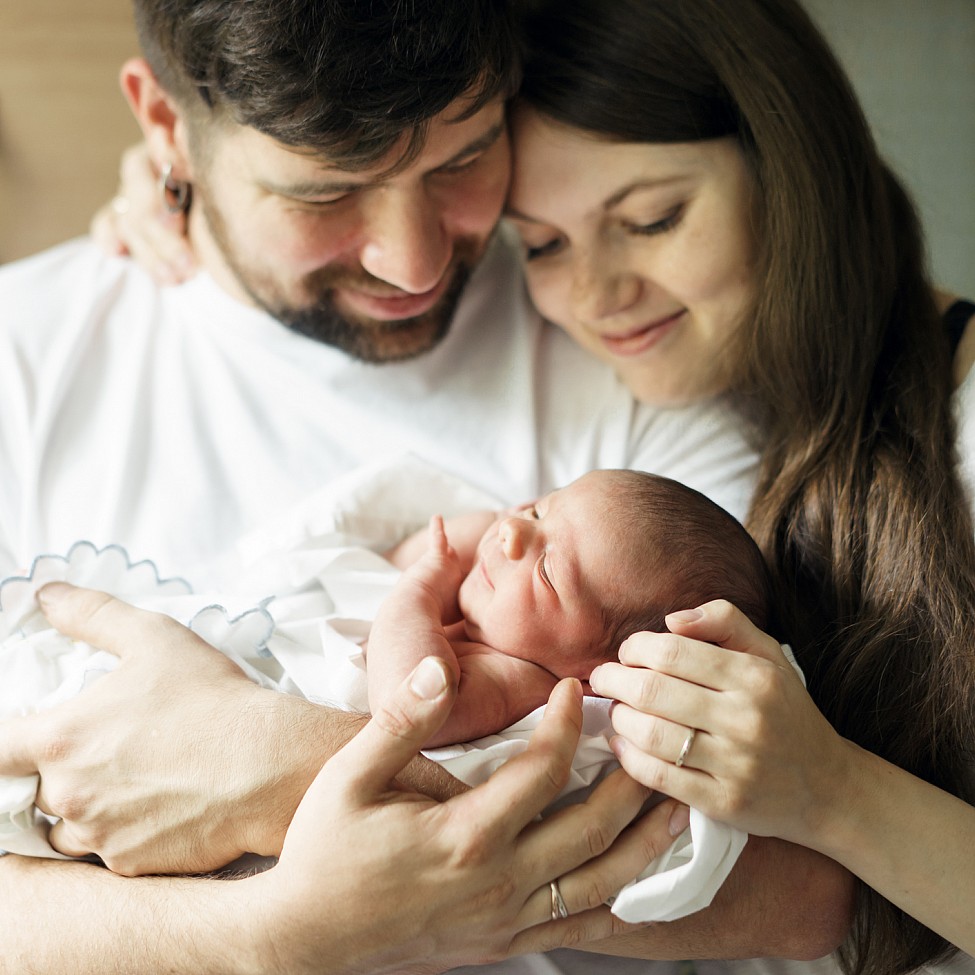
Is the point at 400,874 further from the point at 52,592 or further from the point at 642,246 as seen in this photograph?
the point at 642,246

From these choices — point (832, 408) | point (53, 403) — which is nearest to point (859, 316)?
point (832, 408)

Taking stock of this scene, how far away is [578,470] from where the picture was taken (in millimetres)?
1839

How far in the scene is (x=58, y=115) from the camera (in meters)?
2.58

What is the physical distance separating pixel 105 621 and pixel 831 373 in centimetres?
121

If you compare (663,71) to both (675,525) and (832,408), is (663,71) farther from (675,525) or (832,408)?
(675,525)

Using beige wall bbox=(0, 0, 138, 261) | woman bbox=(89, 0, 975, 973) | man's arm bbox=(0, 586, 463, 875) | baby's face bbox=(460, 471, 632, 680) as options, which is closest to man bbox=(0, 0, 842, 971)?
man's arm bbox=(0, 586, 463, 875)

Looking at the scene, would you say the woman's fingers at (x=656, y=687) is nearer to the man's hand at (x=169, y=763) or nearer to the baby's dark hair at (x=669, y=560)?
the baby's dark hair at (x=669, y=560)

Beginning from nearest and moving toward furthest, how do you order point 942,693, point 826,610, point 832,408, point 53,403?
point 942,693 → point 826,610 → point 832,408 → point 53,403

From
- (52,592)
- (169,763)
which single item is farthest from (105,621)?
(169,763)

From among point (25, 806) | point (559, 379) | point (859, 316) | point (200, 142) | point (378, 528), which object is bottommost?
point (25, 806)

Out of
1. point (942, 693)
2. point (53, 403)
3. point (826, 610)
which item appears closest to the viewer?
point (942, 693)

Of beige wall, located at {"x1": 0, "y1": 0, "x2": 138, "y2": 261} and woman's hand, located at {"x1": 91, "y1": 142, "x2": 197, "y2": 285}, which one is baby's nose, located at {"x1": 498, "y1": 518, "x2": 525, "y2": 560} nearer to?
woman's hand, located at {"x1": 91, "y1": 142, "x2": 197, "y2": 285}

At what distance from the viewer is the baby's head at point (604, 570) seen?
1254mm

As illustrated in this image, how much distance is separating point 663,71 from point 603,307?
1.25 ft
